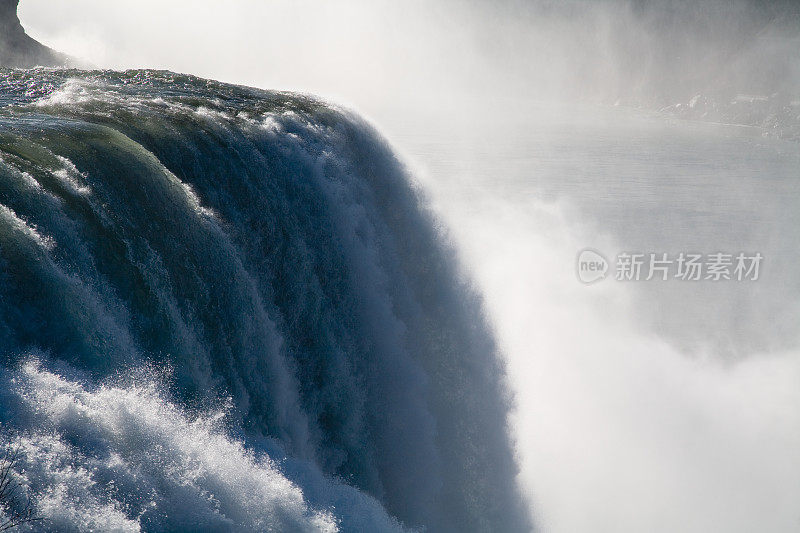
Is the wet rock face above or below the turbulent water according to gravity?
above

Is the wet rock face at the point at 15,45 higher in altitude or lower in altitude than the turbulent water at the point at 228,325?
higher

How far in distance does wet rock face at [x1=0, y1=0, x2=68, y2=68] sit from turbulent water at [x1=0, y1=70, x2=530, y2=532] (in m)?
17.7

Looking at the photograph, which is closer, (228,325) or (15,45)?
(228,325)

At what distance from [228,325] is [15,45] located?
26.6 m

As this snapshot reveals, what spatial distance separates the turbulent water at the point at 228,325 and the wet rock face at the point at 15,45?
58.0 ft

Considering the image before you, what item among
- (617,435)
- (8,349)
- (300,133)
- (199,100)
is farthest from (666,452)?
(8,349)

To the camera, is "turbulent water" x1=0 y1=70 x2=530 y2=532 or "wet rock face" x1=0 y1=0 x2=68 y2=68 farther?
"wet rock face" x1=0 y1=0 x2=68 y2=68

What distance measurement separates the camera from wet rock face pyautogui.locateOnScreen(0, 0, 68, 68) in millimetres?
26891

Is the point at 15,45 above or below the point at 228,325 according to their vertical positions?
above

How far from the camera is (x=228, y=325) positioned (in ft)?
21.3

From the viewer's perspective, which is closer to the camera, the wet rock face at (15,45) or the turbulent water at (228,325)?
the turbulent water at (228,325)

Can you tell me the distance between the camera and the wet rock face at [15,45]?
2689 cm

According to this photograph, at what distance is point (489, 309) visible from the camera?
37.8 ft

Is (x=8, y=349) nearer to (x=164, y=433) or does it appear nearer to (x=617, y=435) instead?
(x=164, y=433)
